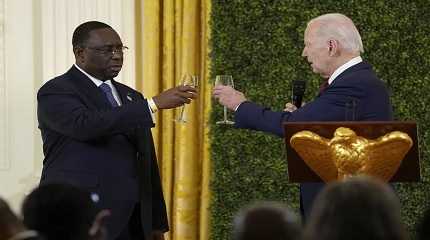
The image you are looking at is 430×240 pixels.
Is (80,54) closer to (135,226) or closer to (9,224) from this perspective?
(135,226)

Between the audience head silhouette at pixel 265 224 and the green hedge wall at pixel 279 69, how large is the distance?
14.1 feet

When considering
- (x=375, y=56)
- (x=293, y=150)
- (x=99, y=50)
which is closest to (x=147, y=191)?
(x=99, y=50)

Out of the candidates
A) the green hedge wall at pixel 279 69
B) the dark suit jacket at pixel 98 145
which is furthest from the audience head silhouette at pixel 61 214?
the green hedge wall at pixel 279 69

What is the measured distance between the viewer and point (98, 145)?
190 inches

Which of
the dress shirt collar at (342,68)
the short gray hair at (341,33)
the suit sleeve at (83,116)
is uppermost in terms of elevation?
the short gray hair at (341,33)

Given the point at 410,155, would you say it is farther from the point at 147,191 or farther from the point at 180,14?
the point at 180,14

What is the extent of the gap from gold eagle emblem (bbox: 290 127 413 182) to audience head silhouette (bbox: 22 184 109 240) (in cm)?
143

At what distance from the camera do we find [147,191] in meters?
4.93

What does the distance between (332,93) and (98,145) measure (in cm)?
116

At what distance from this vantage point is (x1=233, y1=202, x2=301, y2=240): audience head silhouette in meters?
2.49

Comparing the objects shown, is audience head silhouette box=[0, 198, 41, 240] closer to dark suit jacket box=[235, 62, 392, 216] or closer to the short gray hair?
dark suit jacket box=[235, 62, 392, 216]

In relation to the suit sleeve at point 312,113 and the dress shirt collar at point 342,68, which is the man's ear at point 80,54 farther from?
the dress shirt collar at point 342,68

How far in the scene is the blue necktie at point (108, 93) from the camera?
497cm

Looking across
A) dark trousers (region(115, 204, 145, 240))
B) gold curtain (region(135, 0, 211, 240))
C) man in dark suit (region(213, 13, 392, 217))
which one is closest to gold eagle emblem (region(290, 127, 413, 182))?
man in dark suit (region(213, 13, 392, 217))
